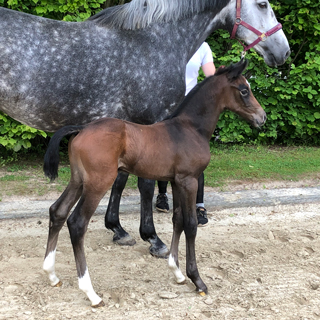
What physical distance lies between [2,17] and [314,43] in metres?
→ 5.42

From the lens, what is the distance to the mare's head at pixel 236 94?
322cm

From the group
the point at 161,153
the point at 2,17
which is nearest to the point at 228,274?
Result: the point at 161,153

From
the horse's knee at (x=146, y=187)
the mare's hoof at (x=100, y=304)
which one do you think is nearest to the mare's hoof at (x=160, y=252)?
the horse's knee at (x=146, y=187)

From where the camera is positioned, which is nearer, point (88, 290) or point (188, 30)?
point (88, 290)

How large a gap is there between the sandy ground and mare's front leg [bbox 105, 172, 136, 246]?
9 cm

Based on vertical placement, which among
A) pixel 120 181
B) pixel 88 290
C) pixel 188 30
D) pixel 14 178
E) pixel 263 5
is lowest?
pixel 14 178

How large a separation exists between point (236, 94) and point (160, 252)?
5.10 feet

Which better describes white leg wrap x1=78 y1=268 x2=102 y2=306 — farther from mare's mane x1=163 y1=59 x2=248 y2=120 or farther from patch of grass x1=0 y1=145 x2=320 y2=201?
patch of grass x1=0 y1=145 x2=320 y2=201

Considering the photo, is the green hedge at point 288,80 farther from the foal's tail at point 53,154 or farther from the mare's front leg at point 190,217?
the mare's front leg at point 190,217

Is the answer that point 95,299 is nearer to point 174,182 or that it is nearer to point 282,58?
point 174,182

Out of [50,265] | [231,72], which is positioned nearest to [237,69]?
[231,72]

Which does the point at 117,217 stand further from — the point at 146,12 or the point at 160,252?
the point at 146,12

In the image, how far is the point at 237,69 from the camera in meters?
3.17

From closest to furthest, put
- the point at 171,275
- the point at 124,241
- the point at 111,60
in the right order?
the point at 171,275
the point at 111,60
the point at 124,241
